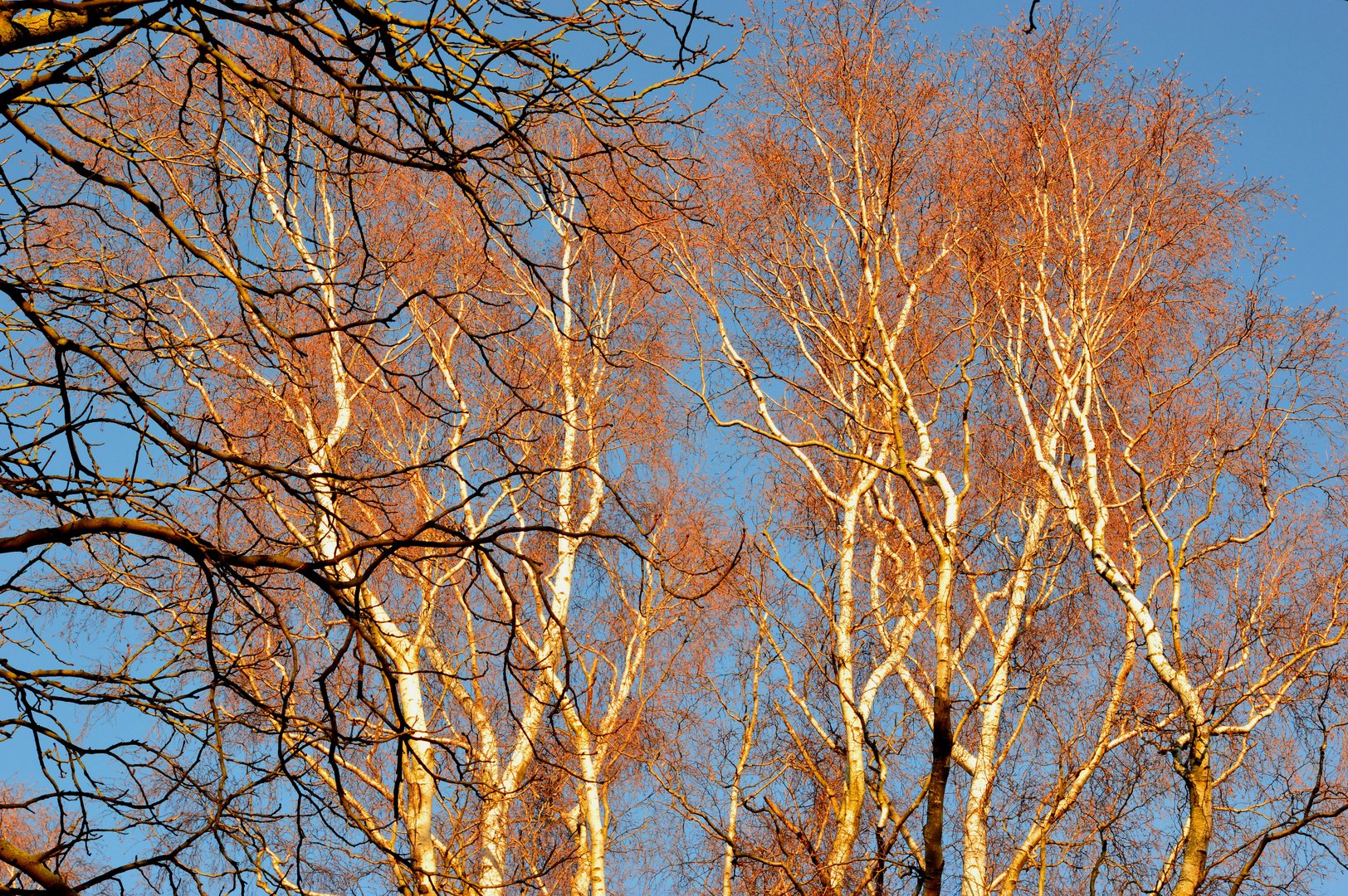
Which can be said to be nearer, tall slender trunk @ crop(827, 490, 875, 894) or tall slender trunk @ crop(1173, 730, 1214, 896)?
tall slender trunk @ crop(1173, 730, 1214, 896)

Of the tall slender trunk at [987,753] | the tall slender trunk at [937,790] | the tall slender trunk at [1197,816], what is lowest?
the tall slender trunk at [937,790]

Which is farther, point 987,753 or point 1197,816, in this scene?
point 987,753

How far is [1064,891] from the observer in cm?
960

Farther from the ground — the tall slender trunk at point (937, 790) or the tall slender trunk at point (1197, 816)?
the tall slender trunk at point (1197, 816)

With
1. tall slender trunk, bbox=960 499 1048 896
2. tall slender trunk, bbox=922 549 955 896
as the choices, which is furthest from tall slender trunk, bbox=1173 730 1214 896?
→ tall slender trunk, bbox=922 549 955 896

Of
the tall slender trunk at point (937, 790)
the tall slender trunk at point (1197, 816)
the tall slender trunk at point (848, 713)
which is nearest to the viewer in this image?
the tall slender trunk at point (937, 790)

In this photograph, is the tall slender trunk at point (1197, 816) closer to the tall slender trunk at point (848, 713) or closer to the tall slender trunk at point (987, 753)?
the tall slender trunk at point (987, 753)

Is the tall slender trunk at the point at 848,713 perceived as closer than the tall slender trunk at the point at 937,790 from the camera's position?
No

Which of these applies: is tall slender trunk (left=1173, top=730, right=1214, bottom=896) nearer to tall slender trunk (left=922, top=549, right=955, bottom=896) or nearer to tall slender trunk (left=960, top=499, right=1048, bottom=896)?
tall slender trunk (left=960, top=499, right=1048, bottom=896)

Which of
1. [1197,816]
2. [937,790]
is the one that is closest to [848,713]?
[1197,816]

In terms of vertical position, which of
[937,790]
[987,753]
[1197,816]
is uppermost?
[987,753]

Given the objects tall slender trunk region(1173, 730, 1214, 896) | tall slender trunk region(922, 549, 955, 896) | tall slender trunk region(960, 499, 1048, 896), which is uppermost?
tall slender trunk region(960, 499, 1048, 896)

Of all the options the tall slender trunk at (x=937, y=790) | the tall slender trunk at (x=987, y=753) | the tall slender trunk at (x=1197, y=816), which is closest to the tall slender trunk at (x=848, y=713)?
the tall slender trunk at (x=987, y=753)

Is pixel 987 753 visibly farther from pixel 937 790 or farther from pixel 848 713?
pixel 937 790
